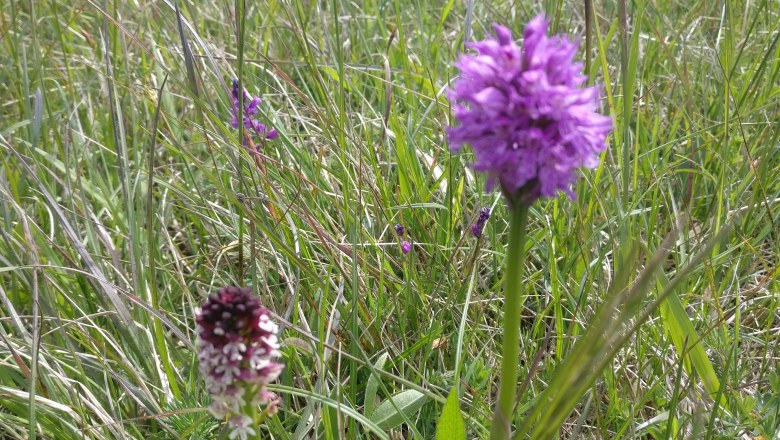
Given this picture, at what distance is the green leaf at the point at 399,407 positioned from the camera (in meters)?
1.98

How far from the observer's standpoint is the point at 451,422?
66.5 inches

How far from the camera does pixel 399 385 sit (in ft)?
7.53

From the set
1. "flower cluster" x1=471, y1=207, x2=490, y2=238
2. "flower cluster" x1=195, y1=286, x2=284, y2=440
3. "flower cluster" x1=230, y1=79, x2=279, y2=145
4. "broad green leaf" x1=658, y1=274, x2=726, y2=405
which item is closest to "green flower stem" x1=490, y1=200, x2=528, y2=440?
"flower cluster" x1=195, y1=286, x2=284, y2=440

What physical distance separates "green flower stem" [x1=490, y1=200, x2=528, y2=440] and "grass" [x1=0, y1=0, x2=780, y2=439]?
0.45ft

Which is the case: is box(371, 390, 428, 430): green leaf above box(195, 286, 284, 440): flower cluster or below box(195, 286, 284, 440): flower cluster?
below

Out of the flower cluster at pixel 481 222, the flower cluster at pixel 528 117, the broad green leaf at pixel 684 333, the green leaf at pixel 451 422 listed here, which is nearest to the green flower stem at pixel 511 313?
the flower cluster at pixel 528 117

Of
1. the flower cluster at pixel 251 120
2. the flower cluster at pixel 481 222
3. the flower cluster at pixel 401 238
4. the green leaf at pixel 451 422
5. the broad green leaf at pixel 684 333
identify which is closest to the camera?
the green leaf at pixel 451 422

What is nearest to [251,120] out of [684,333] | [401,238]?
[401,238]

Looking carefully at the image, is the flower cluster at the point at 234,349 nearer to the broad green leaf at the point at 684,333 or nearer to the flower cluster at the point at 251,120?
the broad green leaf at the point at 684,333

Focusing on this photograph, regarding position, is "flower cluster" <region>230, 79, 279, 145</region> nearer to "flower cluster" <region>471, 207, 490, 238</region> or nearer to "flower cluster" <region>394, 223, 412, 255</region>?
"flower cluster" <region>394, 223, 412, 255</region>

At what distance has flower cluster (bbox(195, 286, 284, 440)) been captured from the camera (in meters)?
1.38

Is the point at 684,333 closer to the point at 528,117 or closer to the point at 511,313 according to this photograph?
the point at 511,313

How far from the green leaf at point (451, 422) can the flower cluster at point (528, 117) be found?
0.60 m

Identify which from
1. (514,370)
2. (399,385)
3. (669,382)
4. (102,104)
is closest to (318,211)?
(399,385)
